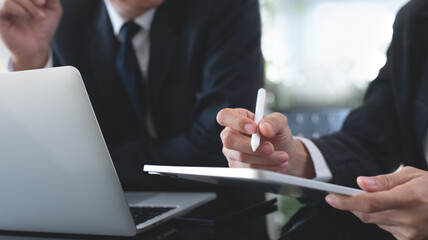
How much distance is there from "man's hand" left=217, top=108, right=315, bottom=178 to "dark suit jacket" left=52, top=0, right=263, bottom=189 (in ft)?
1.48

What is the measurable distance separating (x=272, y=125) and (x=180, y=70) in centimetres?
85

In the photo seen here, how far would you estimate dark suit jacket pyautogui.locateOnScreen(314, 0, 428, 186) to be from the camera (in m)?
1.15

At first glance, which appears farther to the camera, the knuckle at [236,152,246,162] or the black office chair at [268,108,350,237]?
the black office chair at [268,108,350,237]

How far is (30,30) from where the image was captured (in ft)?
5.15

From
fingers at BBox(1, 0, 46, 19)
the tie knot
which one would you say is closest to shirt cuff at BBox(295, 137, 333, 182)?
the tie knot

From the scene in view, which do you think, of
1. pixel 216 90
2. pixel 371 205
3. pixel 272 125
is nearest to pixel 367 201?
A: pixel 371 205

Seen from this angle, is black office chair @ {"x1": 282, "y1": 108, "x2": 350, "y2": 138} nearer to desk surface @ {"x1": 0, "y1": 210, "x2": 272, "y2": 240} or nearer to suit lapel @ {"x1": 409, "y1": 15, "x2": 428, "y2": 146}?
suit lapel @ {"x1": 409, "y1": 15, "x2": 428, "y2": 146}

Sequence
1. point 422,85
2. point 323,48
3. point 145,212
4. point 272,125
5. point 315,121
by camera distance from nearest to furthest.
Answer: point 272,125 → point 145,212 → point 422,85 → point 315,121 → point 323,48

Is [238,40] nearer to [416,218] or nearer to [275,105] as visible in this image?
[416,218]

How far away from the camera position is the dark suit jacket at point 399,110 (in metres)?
1.15

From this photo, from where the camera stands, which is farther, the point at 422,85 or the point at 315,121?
the point at 315,121

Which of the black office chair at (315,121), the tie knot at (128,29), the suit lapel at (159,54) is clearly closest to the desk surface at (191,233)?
the suit lapel at (159,54)

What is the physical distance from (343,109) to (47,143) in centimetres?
334

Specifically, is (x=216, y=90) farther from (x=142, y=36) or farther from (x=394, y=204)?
(x=394, y=204)
